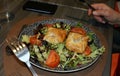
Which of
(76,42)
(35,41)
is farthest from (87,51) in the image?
(35,41)

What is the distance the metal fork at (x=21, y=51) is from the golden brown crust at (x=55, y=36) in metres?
0.10

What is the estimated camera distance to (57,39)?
0.90 meters

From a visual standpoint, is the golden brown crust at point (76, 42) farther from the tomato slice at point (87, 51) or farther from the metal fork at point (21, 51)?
the metal fork at point (21, 51)

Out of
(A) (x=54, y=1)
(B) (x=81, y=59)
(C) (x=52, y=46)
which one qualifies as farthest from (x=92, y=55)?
(A) (x=54, y=1)

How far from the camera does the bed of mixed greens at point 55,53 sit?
83 cm

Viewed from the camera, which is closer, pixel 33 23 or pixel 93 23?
pixel 33 23

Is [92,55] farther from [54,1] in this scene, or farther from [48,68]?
[54,1]

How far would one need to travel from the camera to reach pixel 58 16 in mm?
1174

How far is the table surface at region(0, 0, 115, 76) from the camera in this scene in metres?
0.85

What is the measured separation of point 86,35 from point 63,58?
0.54 ft

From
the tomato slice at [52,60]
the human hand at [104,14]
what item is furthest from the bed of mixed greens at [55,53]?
the human hand at [104,14]

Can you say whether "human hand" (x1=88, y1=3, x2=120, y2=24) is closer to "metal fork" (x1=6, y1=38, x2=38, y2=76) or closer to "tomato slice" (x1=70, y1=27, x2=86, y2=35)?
"tomato slice" (x1=70, y1=27, x2=86, y2=35)

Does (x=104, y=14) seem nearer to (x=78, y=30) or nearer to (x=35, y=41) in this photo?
(x=78, y=30)

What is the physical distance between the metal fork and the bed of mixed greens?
0.03 metres
